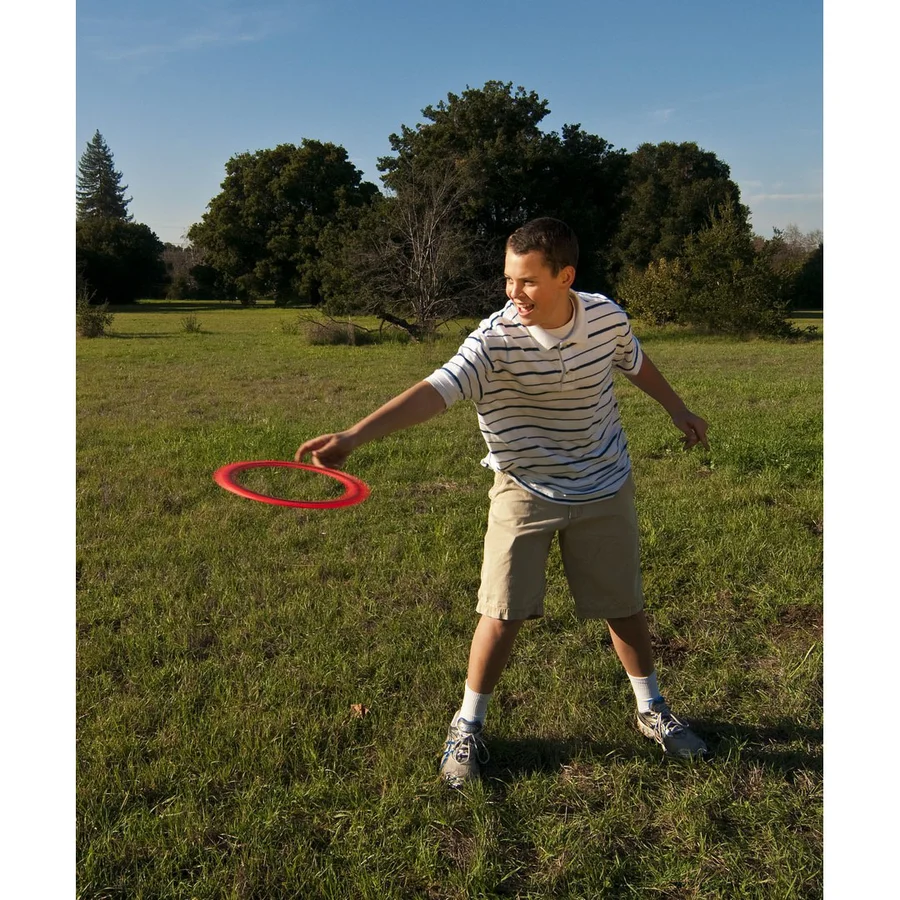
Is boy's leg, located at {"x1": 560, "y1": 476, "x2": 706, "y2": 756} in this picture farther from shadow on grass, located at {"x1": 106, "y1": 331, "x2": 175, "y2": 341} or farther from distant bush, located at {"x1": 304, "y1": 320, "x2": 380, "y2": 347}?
→ shadow on grass, located at {"x1": 106, "y1": 331, "x2": 175, "y2": 341}

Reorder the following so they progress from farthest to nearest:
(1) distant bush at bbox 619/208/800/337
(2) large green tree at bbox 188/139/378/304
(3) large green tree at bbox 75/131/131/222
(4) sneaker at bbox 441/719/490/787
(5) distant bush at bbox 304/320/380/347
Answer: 1. (3) large green tree at bbox 75/131/131/222
2. (2) large green tree at bbox 188/139/378/304
3. (1) distant bush at bbox 619/208/800/337
4. (5) distant bush at bbox 304/320/380/347
5. (4) sneaker at bbox 441/719/490/787

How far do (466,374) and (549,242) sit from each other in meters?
0.47

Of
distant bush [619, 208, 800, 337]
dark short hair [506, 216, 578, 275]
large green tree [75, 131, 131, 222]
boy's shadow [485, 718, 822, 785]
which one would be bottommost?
boy's shadow [485, 718, 822, 785]

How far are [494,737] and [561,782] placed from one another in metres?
0.33

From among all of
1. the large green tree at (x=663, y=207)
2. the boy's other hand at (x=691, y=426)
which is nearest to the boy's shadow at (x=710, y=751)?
the boy's other hand at (x=691, y=426)

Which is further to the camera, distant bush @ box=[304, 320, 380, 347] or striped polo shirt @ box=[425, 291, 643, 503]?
distant bush @ box=[304, 320, 380, 347]

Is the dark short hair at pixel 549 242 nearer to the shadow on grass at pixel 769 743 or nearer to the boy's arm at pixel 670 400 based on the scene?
the boy's arm at pixel 670 400

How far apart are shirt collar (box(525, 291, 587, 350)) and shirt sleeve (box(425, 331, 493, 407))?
0.17 meters

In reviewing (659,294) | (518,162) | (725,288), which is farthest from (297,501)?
(518,162)

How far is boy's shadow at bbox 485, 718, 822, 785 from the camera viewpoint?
9.16 ft

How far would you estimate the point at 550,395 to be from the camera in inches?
104

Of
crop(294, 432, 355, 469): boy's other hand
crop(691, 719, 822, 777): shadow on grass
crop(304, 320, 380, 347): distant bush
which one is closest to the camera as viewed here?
crop(294, 432, 355, 469): boy's other hand

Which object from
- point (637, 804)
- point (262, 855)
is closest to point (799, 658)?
point (637, 804)

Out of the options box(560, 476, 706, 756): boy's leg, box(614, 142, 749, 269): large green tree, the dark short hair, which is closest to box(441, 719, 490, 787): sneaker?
box(560, 476, 706, 756): boy's leg
